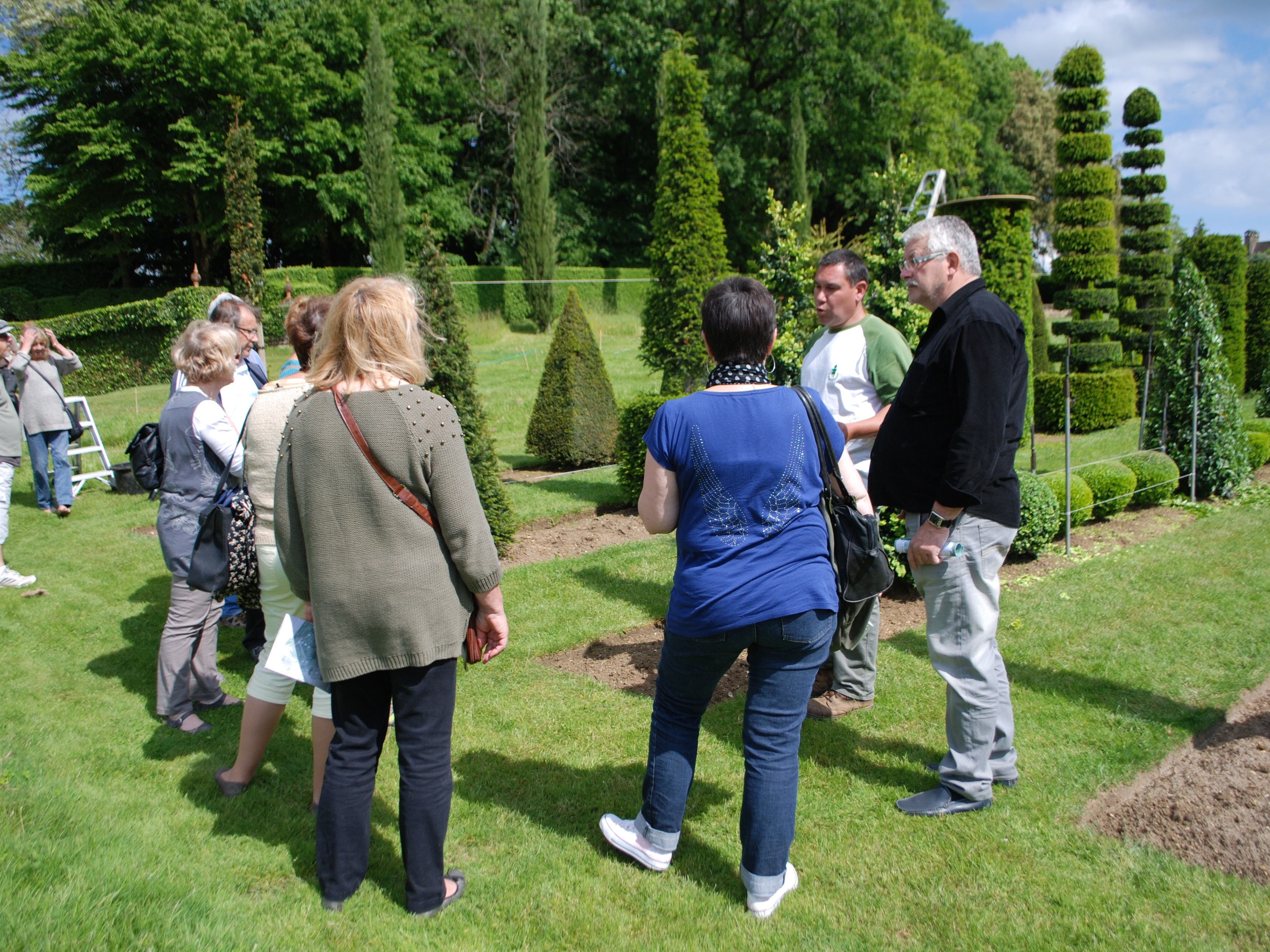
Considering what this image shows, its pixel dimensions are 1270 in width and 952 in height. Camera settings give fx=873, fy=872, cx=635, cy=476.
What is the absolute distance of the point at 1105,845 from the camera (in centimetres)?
304

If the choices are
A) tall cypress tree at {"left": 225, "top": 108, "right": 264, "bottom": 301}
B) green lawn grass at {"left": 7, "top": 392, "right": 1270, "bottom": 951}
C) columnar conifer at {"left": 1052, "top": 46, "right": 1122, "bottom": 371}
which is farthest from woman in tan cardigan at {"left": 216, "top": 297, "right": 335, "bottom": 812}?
columnar conifer at {"left": 1052, "top": 46, "right": 1122, "bottom": 371}

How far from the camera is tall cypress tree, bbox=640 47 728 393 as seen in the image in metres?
10.1

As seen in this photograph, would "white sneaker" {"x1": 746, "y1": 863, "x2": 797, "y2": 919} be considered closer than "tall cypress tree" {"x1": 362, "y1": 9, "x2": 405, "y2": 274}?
Yes

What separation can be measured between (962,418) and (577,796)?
6.86 ft

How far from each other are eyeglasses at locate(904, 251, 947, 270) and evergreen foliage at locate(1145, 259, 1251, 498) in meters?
7.16

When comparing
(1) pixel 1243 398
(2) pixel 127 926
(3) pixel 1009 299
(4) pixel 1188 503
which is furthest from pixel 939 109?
(2) pixel 127 926

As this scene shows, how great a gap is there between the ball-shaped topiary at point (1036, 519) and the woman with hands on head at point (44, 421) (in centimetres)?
942

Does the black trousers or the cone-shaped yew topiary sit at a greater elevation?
the cone-shaped yew topiary

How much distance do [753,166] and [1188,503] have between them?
93.8ft

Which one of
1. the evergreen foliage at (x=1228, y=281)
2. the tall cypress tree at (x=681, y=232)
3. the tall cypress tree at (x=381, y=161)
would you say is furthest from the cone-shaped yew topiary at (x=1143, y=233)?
the tall cypress tree at (x=381, y=161)

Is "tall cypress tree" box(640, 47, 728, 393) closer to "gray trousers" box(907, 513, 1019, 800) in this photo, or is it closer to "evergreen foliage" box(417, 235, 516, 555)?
"evergreen foliage" box(417, 235, 516, 555)

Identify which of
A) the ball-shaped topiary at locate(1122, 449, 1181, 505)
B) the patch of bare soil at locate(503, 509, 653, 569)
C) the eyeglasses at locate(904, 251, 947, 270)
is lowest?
the patch of bare soil at locate(503, 509, 653, 569)

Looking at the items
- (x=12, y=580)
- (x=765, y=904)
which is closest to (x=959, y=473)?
(x=765, y=904)

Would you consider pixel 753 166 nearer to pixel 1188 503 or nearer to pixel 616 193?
pixel 616 193
